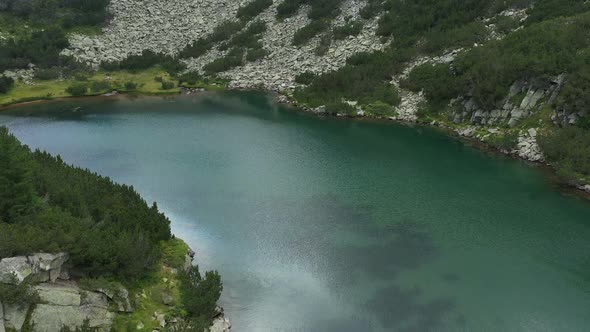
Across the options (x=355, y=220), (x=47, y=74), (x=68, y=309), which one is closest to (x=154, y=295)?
(x=68, y=309)

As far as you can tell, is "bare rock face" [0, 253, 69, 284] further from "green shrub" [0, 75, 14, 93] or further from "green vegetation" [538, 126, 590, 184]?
"green shrub" [0, 75, 14, 93]

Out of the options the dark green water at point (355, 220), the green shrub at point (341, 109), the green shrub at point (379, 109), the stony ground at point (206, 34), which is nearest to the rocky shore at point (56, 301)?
the dark green water at point (355, 220)

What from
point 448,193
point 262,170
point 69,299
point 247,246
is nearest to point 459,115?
point 448,193

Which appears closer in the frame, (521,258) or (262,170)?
(521,258)

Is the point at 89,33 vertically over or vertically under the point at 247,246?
over

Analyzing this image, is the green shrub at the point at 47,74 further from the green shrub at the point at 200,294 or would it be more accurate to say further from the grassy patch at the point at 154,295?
the green shrub at the point at 200,294

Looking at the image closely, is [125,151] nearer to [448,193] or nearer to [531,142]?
[448,193]

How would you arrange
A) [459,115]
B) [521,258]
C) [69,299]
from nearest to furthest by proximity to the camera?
1. [69,299]
2. [521,258]
3. [459,115]

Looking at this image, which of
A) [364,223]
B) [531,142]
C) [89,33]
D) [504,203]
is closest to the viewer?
[364,223]

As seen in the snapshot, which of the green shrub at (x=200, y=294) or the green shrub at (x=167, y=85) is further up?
the green shrub at (x=200, y=294)

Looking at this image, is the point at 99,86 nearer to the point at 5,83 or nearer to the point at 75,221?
the point at 5,83
